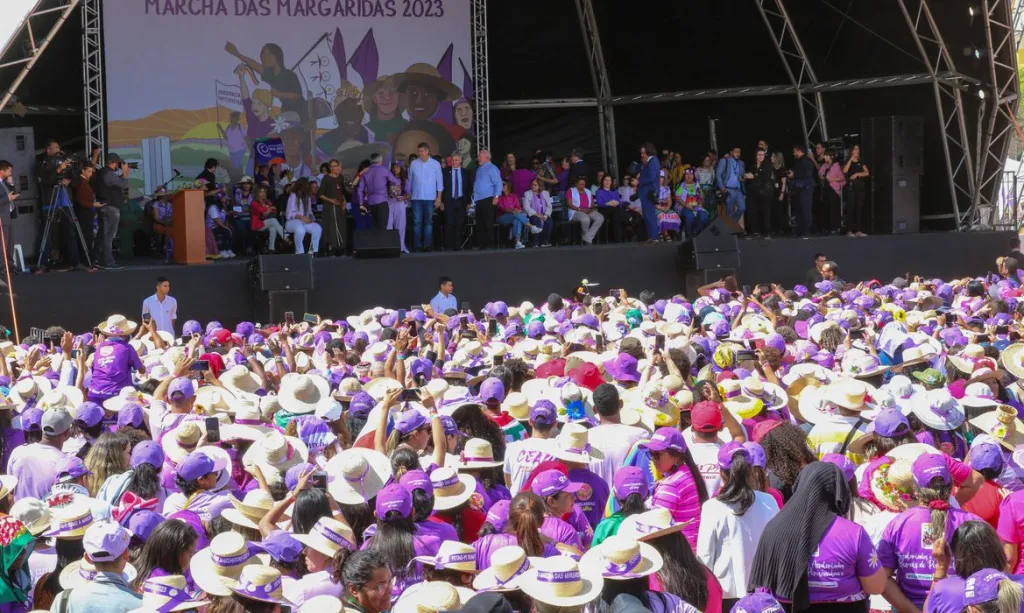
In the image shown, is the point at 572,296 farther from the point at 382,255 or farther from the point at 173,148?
the point at 173,148

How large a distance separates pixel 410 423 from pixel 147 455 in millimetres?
1192

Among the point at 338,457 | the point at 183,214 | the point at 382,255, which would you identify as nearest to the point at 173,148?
the point at 183,214

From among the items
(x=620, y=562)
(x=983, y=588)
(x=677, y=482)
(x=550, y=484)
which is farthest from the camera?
(x=677, y=482)

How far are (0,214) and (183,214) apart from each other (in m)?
2.53

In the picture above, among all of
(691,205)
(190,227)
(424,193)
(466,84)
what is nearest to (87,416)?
(190,227)

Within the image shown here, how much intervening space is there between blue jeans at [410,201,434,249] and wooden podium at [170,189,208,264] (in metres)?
2.95

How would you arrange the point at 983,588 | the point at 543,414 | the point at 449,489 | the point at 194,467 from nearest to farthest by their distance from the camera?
1. the point at 983,588
2. the point at 449,489
3. the point at 194,467
4. the point at 543,414

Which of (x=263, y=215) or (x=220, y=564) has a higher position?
(x=263, y=215)

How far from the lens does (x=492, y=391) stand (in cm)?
700

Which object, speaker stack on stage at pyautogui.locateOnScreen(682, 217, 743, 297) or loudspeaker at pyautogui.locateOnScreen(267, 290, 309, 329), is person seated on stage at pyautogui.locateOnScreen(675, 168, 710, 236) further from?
loudspeaker at pyautogui.locateOnScreen(267, 290, 309, 329)

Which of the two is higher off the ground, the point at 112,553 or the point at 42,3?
the point at 42,3

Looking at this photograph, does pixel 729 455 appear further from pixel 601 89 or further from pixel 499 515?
pixel 601 89

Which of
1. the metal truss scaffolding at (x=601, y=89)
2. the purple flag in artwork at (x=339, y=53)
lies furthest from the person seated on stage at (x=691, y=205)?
the purple flag in artwork at (x=339, y=53)

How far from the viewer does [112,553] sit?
174 inches
